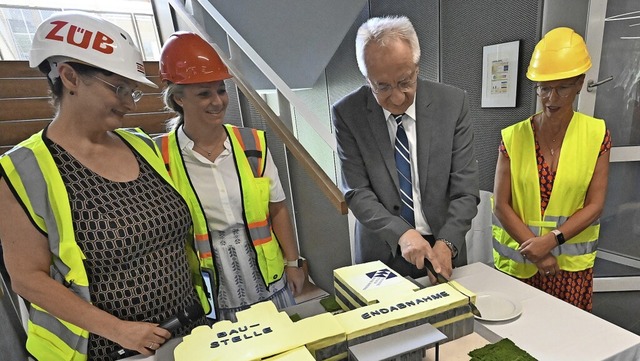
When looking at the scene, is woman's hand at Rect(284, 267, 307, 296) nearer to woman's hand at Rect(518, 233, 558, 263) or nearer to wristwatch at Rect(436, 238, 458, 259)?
wristwatch at Rect(436, 238, 458, 259)

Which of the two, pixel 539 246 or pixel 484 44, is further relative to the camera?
pixel 484 44

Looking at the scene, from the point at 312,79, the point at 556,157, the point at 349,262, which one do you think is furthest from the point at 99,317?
the point at 312,79

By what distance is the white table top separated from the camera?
863 millimetres

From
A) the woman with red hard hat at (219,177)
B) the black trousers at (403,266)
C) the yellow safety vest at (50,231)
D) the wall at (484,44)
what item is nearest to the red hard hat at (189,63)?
the woman with red hard hat at (219,177)

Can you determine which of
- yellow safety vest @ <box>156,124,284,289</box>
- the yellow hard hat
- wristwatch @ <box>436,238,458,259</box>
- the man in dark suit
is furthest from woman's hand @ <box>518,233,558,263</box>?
yellow safety vest @ <box>156,124,284,289</box>

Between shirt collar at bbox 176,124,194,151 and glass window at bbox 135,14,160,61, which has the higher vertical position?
glass window at bbox 135,14,160,61

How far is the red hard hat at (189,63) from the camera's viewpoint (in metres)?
1.32

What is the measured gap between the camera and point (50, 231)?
100 centimetres

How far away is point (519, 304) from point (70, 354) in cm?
128

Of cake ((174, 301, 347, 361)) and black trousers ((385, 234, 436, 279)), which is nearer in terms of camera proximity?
cake ((174, 301, 347, 361))

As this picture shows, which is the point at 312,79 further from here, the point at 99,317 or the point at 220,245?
the point at 99,317

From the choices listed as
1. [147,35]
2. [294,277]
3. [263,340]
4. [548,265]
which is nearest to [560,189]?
[548,265]

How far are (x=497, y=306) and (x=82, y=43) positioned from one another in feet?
4.56

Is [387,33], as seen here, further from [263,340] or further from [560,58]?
[263,340]
